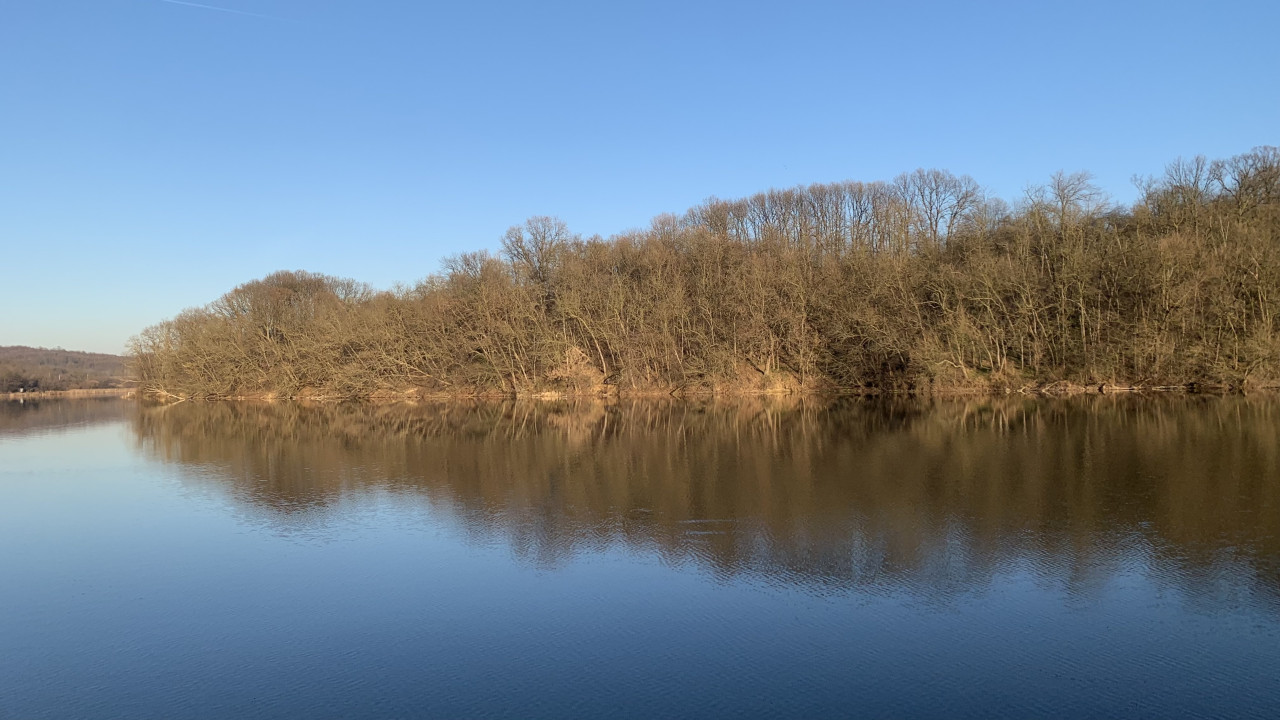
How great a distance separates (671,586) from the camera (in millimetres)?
8992

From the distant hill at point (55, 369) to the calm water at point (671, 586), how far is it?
277 ft

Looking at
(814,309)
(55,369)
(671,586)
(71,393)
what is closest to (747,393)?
(814,309)

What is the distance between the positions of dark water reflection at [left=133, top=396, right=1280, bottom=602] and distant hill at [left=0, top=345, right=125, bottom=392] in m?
78.8

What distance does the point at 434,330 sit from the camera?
55.6m

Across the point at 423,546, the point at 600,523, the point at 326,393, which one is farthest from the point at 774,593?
the point at 326,393

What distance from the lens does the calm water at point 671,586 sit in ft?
20.4

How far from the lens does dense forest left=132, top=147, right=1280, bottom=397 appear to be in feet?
119

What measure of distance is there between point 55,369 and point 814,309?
124543mm

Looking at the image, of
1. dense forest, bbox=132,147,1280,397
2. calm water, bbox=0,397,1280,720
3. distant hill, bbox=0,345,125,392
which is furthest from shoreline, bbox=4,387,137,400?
calm water, bbox=0,397,1280,720

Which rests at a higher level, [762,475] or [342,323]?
[342,323]

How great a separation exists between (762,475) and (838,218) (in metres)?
48.2

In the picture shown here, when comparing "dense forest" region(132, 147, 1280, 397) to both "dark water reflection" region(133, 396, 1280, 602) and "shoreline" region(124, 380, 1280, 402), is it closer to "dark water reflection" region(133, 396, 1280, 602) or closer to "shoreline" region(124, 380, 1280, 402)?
"shoreline" region(124, 380, 1280, 402)

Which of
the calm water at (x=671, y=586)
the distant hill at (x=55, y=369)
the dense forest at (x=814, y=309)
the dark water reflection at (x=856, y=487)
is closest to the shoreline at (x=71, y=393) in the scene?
the distant hill at (x=55, y=369)

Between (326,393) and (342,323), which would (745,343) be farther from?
(326,393)
